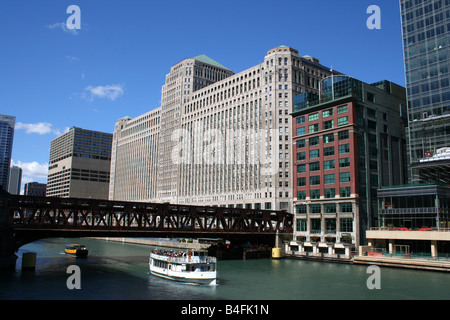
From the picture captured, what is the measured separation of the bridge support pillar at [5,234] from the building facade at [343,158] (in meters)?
66.4

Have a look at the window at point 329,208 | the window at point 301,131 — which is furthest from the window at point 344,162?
the window at point 301,131

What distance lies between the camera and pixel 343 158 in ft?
330

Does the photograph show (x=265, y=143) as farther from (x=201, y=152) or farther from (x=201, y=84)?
(x=201, y=84)

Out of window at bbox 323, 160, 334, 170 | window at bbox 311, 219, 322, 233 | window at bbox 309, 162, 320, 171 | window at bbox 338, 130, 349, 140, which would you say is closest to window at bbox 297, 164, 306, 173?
window at bbox 309, 162, 320, 171

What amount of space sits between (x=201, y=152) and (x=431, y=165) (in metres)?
104

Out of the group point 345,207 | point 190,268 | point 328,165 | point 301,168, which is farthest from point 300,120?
point 190,268

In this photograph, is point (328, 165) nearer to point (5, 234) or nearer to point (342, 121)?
point (342, 121)

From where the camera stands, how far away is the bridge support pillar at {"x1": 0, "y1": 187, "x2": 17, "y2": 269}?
225 ft

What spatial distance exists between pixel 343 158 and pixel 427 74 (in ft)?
96.9

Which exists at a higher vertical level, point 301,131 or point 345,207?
point 301,131

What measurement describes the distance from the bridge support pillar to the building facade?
6637 centimetres

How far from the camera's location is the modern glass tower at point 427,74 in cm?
9631

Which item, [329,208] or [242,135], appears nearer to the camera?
[329,208]
